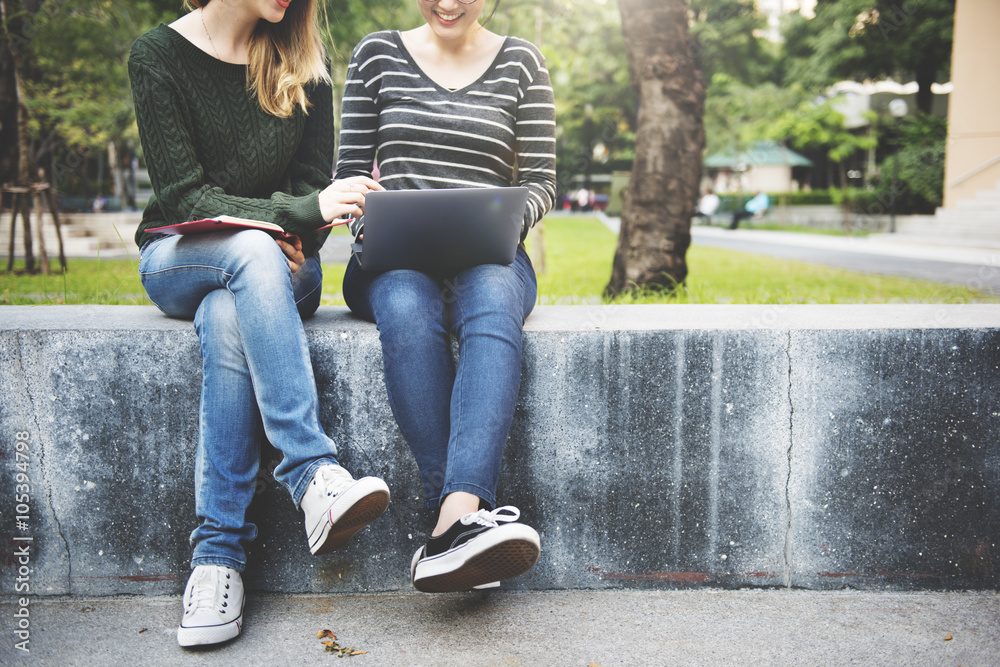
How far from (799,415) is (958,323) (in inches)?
21.2

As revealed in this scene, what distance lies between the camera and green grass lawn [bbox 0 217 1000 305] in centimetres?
407

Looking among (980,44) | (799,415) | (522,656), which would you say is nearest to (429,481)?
(522,656)

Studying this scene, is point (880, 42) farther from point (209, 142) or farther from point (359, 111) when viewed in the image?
point (209, 142)

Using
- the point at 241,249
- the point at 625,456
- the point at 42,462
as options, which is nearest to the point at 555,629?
the point at 625,456

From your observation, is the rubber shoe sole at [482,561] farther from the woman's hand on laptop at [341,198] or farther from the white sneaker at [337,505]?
the woman's hand on laptop at [341,198]

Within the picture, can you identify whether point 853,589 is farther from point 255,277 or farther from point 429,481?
point 255,277

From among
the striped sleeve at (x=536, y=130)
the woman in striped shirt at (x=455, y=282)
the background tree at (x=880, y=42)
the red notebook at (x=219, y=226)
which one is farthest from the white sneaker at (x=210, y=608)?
the background tree at (x=880, y=42)

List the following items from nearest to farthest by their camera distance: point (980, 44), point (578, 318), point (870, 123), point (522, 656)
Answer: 1. point (522, 656)
2. point (578, 318)
3. point (980, 44)
4. point (870, 123)

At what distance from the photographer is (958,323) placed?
213 centimetres

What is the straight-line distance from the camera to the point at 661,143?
5.29 metres

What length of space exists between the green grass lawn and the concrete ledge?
141cm

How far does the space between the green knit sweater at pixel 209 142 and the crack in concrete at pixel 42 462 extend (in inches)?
18.4

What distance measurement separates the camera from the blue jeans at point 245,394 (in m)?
1.81

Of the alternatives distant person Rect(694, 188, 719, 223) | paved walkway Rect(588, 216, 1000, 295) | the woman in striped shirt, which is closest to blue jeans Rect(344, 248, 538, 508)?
the woman in striped shirt
